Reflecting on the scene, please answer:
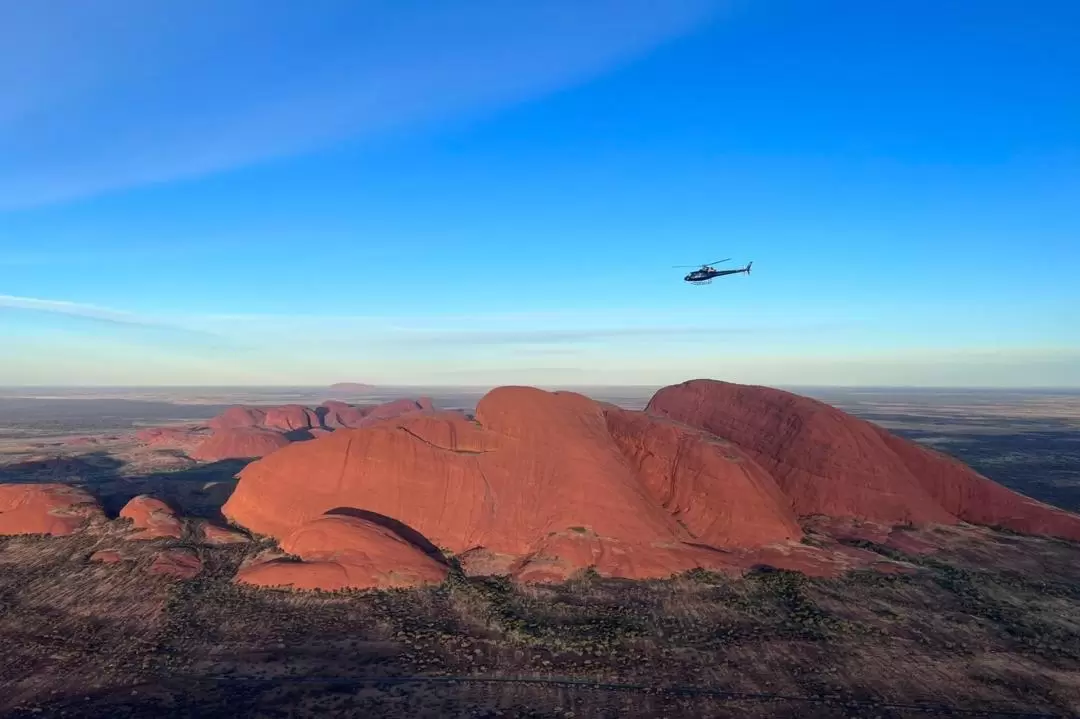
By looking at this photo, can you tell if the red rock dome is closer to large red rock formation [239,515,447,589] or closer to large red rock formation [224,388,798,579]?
large red rock formation [224,388,798,579]

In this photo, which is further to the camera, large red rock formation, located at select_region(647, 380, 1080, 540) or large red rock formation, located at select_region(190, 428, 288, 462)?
large red rock formation, located at select_region(190, 428, 288, 462)

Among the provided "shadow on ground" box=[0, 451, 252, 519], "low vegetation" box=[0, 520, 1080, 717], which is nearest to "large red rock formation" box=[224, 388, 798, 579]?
"low vegetation" box=[0, 520, 1080, 717]

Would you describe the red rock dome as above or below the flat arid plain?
above

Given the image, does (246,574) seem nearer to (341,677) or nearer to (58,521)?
(341,677)

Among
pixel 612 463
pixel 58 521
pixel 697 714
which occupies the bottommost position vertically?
pixel 697 714

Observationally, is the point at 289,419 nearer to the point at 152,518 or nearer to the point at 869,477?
the point at 152,518

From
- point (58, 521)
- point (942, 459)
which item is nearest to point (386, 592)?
point (58, 521)

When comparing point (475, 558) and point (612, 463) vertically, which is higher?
point (612, 463)
